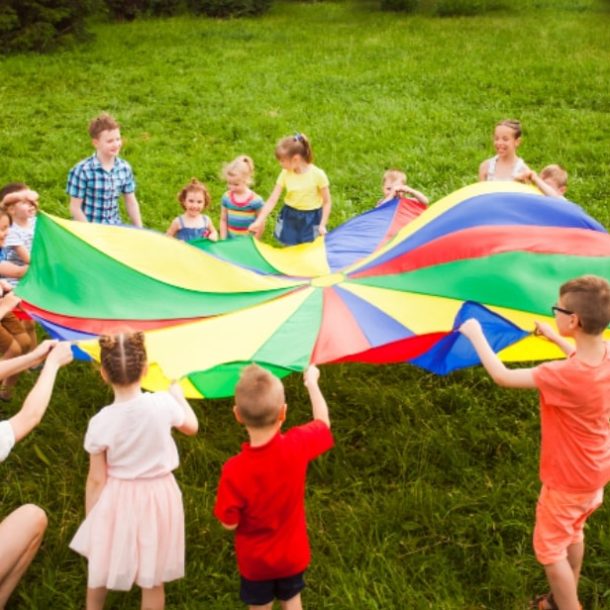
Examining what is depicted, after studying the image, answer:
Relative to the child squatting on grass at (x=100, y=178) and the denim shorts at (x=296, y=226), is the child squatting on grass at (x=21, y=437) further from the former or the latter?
the denim shorts at (x=296, y=226)

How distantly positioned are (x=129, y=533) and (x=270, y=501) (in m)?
0.56

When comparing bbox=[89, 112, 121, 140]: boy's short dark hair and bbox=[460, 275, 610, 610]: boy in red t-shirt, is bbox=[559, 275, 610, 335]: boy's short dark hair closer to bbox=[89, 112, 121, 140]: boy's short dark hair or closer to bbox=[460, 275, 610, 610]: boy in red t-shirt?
bbox=[460, 275, 610, 610]: boy in red t-shirt

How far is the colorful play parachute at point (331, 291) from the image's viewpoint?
137 inches

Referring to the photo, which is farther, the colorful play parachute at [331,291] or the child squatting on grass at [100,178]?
the child squatting on grass at [100,178]

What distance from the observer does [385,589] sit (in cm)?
331

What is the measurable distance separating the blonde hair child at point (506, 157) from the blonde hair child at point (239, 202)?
1.59 meters

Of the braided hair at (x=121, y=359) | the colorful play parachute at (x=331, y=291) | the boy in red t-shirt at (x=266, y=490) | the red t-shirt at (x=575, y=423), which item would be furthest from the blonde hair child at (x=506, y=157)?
the braided hair at (x=121, y=359)

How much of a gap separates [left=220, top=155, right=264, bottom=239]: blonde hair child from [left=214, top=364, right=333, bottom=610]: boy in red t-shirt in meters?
3.00

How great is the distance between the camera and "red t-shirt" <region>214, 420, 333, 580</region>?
8.66ft

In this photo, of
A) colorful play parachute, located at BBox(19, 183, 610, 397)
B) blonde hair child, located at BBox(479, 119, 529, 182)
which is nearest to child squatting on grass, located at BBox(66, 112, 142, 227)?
colorful play parachute, located at BBox(19, 183, 610, 397)

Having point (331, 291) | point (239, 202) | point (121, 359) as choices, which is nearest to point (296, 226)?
point (239, 202)

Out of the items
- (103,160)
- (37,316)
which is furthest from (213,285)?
(103,160)

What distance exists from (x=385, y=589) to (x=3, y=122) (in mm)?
8703

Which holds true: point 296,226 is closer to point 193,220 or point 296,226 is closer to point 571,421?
point 193,220
